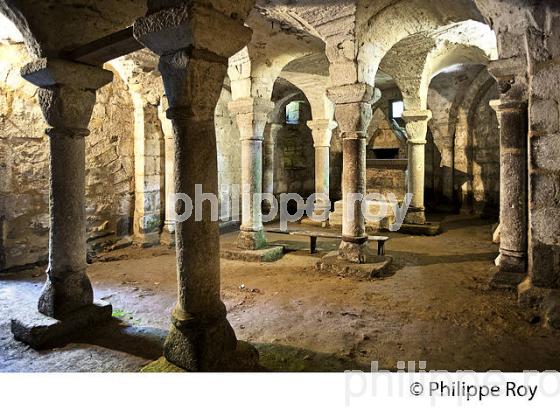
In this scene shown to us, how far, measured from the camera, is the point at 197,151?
95.0 inches

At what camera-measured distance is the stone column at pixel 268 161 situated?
11148 millimetres

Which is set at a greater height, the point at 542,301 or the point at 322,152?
the point at 322,152

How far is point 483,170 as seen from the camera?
11.5m

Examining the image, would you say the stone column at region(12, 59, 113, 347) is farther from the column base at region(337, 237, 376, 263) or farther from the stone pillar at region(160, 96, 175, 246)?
the stone pillar at region(160, 96, 175, 246)

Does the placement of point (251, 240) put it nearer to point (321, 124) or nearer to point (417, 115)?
point (321, 124)

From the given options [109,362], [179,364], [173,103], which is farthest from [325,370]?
[173,103]

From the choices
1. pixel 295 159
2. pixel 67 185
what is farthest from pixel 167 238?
pixel 295 159

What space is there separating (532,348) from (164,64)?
346cm

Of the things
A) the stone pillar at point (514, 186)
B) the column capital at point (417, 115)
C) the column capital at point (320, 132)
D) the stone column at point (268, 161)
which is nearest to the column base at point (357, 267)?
the stone pillar at point (514, 186)

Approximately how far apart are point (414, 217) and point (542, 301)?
5337 millimetres

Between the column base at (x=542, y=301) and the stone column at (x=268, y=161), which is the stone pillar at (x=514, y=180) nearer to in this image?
the column base at (x=542, y=301)

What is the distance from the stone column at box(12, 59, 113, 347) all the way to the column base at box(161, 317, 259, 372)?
1.37m

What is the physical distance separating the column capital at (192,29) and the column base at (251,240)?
14.4 ft

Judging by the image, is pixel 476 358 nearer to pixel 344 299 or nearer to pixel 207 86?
pixel 344 299
